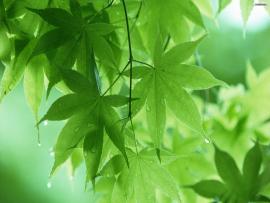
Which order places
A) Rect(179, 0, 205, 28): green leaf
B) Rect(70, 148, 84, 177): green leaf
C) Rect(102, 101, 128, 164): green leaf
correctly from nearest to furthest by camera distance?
Rect(102, 101, 128, 164): green leaf < Rect(179, 0, 205, 28): green leaf < Rect(70, 148, 84, 177): green leaf

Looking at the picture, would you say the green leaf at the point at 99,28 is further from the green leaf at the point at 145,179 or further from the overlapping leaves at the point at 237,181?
the overlapping leaves at the point at 237,181

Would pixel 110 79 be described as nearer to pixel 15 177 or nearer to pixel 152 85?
pixel 152 85

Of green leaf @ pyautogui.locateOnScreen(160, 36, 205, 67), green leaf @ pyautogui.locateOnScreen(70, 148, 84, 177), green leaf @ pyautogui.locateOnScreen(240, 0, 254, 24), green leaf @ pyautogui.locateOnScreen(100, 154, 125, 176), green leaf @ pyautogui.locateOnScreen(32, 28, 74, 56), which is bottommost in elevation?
green leaf @ pyautogui.locateOnScreen(70, 148, 84, 177)

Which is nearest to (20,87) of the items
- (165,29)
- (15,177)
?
(15,177)

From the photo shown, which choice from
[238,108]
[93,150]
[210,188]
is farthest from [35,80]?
[238,108]

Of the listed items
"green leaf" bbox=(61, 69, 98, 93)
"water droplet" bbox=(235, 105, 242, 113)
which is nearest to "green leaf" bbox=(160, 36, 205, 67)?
"green leaf" bbox=(61, 69, 98, 93)

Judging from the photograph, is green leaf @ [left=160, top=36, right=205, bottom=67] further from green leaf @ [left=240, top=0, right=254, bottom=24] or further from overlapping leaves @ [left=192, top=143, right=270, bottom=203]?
overlapping leaves @ [left=192, top=143, right=270, bottom=203]

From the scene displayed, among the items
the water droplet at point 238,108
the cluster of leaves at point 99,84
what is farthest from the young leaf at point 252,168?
the water droplet at point 238,108
